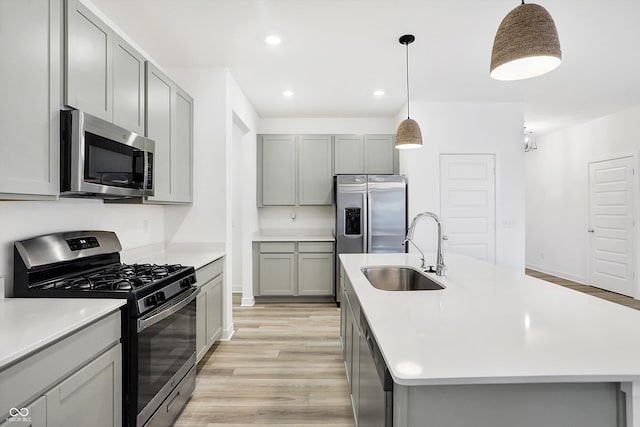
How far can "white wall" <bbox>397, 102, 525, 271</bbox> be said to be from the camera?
445cm

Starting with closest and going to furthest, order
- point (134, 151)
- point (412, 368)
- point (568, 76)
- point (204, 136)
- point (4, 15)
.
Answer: point (412, 368) < point (4, 15) < point (134, 151) < point (204, 136) < point (568, 76)

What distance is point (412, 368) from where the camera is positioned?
2.94 ft

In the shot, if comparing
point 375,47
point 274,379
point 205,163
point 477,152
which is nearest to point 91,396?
point 274,379

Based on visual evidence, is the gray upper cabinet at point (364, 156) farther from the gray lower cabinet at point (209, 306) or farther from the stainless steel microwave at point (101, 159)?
the stainless steel microwave at point (101, 159)

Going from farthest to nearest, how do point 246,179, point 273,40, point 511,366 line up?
point 246,179
point 273,40
point 511,366

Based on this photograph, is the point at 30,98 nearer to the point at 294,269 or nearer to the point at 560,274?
the point at 294,269

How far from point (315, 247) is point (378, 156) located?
5.43 ft

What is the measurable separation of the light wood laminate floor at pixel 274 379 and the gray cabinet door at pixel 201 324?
8.1 inches

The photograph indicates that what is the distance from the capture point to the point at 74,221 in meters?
2.15

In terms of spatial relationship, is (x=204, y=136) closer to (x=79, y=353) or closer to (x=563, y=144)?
(x=79, y=353)

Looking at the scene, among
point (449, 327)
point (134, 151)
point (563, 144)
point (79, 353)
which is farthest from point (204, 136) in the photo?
point (563, 144)

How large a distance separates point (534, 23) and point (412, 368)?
1271 mm

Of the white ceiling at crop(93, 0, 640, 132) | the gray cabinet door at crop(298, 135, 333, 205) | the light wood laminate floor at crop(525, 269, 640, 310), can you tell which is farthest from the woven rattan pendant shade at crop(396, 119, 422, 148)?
the light wood laminate floor at crop(525, 269, 640, 310)

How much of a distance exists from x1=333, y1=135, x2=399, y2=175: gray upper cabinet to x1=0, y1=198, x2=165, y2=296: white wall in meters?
2.63
